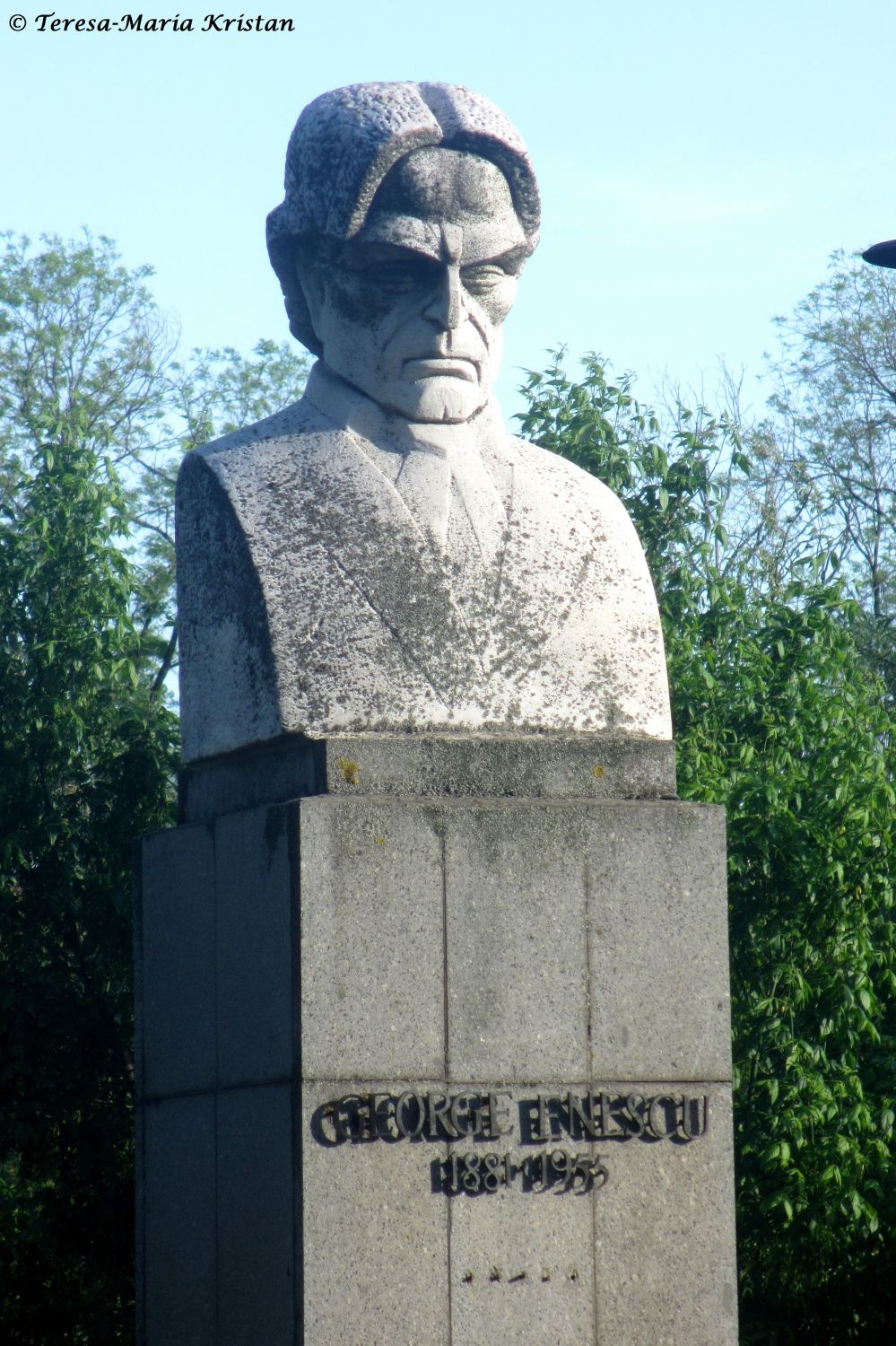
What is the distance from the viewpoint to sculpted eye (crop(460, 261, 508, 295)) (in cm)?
622

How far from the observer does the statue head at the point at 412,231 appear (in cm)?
604

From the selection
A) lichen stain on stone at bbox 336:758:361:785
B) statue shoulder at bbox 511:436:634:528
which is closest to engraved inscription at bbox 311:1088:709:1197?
lichen stain on stone at bbox 336:758:361:785

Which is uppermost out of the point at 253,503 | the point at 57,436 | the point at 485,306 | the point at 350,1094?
the point at 57,436

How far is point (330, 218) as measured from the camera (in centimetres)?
608

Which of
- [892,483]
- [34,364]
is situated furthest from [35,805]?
[892,483]

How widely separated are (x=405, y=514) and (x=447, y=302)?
646mm

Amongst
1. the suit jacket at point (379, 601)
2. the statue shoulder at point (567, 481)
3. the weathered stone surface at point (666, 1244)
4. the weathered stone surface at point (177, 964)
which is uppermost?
the statue shoulder at point (567, 481)

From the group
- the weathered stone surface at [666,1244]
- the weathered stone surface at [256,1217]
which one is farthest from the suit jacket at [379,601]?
the weathered stone surface at [666,1244]

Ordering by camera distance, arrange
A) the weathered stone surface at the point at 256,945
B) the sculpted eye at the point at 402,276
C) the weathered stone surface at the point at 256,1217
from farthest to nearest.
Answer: the sculpted eye at the point at 402,276 → the weathered stone surface at the point at 256,945 → the weathered stone surface at the point at 256,1217

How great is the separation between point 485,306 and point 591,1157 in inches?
97.1

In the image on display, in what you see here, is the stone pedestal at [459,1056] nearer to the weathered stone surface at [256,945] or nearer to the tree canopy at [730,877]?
the weathered stone surface at [256,945]

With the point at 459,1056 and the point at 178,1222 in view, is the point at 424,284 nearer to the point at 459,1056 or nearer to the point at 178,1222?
the point at 459,1056

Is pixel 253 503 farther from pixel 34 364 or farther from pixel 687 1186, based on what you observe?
pixel 34 364

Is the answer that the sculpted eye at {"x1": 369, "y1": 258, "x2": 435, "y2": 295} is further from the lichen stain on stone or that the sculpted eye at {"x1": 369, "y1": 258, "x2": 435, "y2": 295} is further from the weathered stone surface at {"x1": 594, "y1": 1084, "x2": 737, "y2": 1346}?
the weathered stone surface at {"x1": 594, "y1": 1084, "x2": 737, "y2": 1346}
